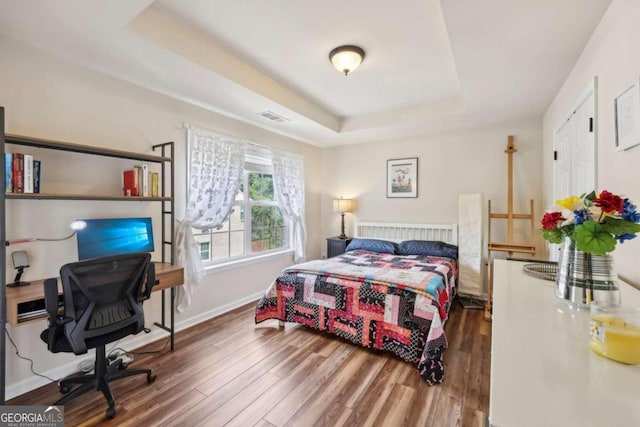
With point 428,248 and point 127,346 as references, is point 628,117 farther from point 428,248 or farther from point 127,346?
point 127,346

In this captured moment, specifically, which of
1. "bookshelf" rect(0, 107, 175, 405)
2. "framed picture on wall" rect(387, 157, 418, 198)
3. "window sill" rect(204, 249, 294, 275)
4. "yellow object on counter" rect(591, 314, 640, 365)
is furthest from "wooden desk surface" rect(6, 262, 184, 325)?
"framed picture on wall" rect(387, 157, 418, 198)

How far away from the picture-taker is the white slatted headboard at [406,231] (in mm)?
4089

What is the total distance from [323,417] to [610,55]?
2.68 meters

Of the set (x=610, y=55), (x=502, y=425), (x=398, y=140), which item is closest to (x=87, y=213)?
(x=502, y=425)

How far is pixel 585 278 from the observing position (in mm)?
1067

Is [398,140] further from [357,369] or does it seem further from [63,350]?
[63,350]

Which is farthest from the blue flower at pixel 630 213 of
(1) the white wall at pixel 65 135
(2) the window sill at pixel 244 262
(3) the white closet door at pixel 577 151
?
(2) the window sill at pixel 244 262

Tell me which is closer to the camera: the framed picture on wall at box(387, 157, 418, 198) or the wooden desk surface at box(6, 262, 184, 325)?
the wooden desk surface at box(6, 262, 184, 325)

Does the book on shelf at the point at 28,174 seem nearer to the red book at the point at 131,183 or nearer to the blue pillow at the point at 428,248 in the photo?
the red book at the point at 131,183

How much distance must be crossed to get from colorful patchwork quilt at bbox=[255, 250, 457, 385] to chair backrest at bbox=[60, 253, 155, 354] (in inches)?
51.5

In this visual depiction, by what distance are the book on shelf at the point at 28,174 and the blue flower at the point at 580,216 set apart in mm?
Result: 2979

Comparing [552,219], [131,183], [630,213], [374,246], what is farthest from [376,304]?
[131,183]

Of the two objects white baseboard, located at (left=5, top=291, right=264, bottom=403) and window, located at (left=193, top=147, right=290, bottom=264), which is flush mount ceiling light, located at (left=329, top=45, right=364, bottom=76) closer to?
window, located at (left=193, top=147, right=290, bottom=264)

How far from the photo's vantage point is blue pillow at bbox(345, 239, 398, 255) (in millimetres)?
4078
